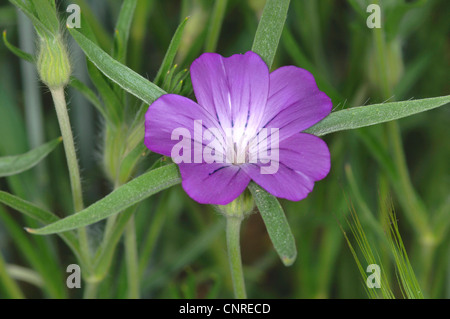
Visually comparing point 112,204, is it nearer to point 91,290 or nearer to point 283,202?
point 91,290

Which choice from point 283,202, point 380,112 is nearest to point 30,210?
point 380,112

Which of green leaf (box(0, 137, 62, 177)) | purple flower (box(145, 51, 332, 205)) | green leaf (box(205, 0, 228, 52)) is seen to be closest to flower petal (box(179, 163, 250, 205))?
purple flower (box(145, 51, 332, 205))

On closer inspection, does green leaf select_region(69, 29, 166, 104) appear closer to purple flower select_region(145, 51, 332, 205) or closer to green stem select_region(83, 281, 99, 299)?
purple flower select_region(145, 51, 332, 205)

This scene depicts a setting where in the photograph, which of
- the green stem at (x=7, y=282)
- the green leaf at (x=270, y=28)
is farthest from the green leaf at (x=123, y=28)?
the green stem at (x=7, y=282)

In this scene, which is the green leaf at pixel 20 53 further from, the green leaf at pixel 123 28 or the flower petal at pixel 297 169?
the flower petal at pixel 297 169

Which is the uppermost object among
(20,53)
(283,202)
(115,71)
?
(283,202)
